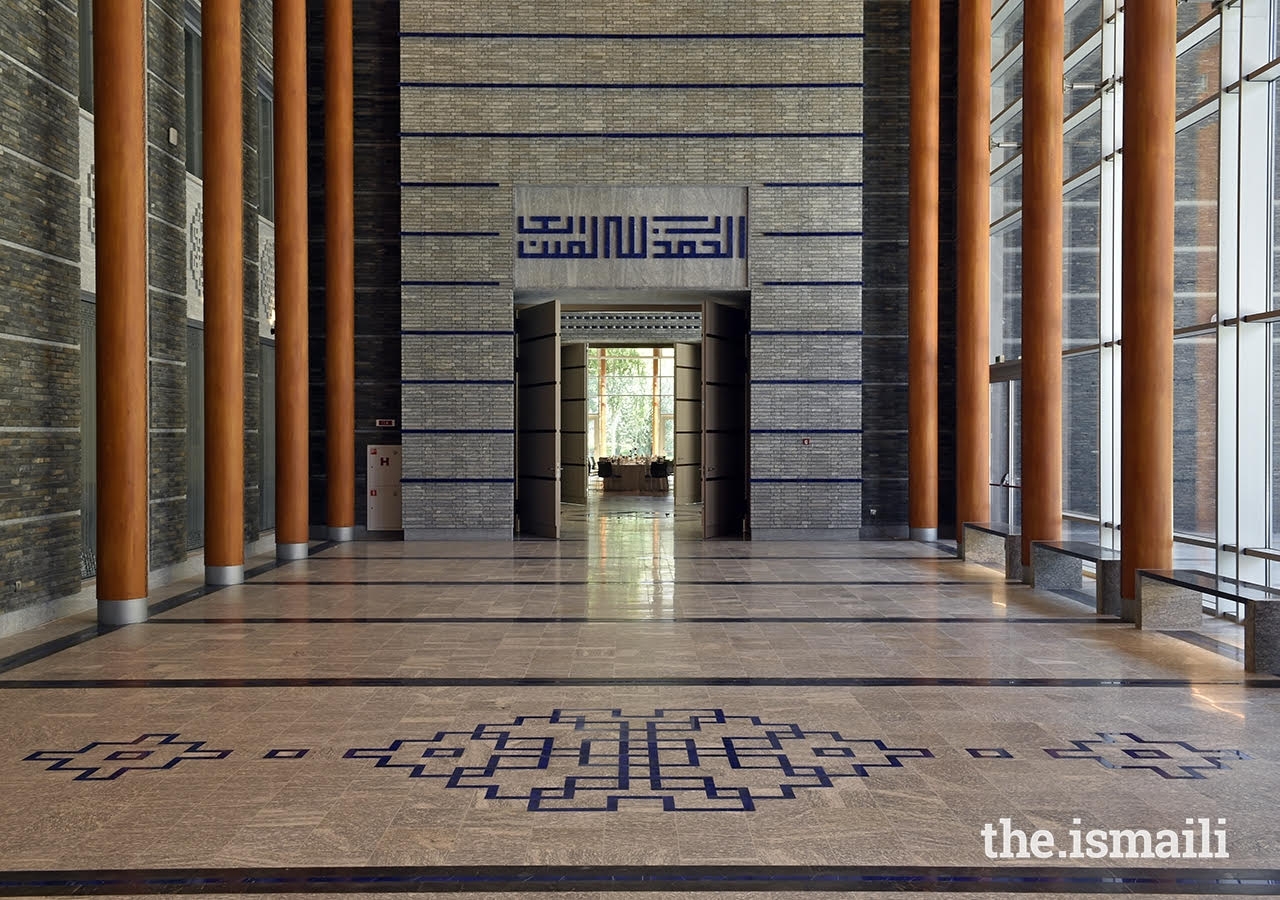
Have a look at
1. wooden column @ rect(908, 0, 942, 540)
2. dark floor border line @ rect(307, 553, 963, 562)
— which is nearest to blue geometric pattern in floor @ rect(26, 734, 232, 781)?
dark floor border line @ rect(307, 553, 963, 562)

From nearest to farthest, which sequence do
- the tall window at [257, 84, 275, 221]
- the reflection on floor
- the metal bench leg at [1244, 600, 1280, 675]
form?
the metal bench leg at [1244, 600, 1280, 675], the tall window at [257, 84, 275, 221], the reflection on floor

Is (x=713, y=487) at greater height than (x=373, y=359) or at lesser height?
lesser

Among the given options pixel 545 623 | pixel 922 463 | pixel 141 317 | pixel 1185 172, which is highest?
pixel 1185 172

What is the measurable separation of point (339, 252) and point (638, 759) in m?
12.3

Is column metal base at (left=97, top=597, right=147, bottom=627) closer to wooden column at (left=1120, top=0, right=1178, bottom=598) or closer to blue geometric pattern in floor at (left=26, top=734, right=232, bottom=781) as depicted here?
blue geometric pattern in floor at (left=26, top=734, right=232, bottom=781)

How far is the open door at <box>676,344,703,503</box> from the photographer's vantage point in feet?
69.3

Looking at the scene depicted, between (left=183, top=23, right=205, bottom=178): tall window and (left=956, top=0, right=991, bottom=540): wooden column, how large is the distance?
Answer: 10.0 m

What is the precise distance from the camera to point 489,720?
20.7ft

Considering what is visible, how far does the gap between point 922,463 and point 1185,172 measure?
5.49 meters

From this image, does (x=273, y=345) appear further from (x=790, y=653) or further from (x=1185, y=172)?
(x=1185, y=172)

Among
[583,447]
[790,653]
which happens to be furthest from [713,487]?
[790,653]

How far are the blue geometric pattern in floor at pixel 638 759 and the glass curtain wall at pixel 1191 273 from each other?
597cm

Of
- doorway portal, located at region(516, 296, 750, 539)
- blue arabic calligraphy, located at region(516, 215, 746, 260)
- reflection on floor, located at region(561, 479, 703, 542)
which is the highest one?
blue arabic calligraphy, located at region(516, 215, 746, 260)

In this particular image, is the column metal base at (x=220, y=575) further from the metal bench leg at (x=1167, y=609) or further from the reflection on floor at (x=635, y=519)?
the metal bench leg at (x=1167, y=609)
